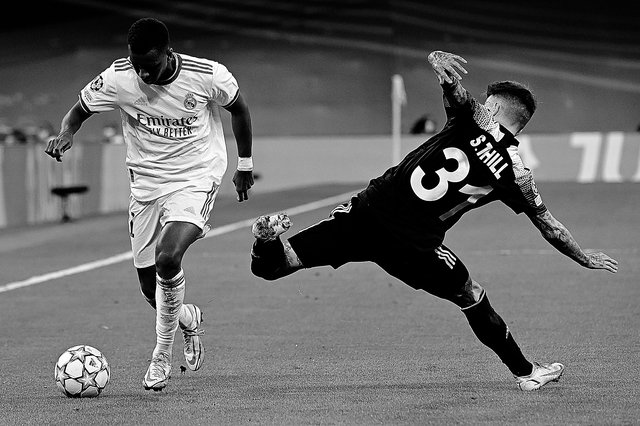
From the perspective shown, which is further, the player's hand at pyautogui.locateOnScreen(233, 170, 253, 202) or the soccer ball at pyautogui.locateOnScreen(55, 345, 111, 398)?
the player's hand at pyautogui.locateOnScreen(233, 170, 253, 202)

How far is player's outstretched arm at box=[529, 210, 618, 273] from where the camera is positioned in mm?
6070

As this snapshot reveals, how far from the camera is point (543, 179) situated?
29141 mm

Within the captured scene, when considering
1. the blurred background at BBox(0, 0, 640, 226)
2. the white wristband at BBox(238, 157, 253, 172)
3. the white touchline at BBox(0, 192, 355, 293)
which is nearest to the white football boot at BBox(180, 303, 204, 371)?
the white wristband at BBox(238, 157, 253, 172)

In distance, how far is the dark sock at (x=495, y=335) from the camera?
6.13 meters

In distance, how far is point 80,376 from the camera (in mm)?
6164

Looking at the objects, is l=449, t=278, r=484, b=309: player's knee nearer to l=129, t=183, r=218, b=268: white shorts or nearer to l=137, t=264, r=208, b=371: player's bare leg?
l=129, t=183, r=218, b=268: white shorts

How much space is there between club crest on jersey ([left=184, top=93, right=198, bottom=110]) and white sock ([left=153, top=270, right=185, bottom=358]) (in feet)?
3.27

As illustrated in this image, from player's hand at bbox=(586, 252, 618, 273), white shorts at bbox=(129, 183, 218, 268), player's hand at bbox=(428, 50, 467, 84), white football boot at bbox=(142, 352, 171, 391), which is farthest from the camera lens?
white shorts at bbox=(129, 183, 218, 268)

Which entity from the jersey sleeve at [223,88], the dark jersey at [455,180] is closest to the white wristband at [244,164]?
the jersey sleeve at [223,88]

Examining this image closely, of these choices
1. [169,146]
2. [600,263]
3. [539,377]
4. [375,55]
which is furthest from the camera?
[375,55]

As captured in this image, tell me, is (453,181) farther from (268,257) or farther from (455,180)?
(268,257)

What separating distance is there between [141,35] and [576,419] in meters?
3.03

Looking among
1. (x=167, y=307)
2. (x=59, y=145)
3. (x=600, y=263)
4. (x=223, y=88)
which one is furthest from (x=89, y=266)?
(x=600, y=263)

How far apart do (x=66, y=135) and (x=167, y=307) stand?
1202 mm
